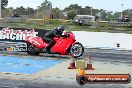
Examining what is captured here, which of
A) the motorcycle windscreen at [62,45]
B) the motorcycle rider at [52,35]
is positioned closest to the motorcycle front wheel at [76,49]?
the motorcycle windscreen at [62,45]

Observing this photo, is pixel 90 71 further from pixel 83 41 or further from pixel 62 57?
pixel 83 41

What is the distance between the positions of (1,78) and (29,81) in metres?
1.06

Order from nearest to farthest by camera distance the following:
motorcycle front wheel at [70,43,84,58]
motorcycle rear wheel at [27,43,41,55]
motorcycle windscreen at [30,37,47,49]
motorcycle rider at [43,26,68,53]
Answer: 1. motorcycle rider at [43,26,68,53]
2. motorcycle front wheel at [70,43,84,58]
3. motorcycle windscreen at [30,37,47,49]
4. motorcycle rear wheel at [27,43,41,55]

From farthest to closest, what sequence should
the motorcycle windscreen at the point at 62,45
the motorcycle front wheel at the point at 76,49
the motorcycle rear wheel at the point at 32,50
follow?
the motorcycle rear wheel at the point at 32,50
the motorcycle windscreen at the point at 62,45
the motorcycle front wheel at the point at 76,49

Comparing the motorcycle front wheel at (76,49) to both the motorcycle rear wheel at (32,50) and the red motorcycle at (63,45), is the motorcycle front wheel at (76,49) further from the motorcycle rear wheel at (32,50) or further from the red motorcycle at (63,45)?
the motorcycle rear wheel at (32,50)

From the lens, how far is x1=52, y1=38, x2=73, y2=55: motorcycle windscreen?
1947 centimetres

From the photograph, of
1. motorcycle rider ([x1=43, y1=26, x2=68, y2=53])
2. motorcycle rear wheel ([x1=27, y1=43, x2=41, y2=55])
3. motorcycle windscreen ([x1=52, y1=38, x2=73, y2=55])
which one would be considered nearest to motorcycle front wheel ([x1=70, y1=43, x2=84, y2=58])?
motorcycle windscreen ([x1=52, y1=38, x2=73, y2=55])

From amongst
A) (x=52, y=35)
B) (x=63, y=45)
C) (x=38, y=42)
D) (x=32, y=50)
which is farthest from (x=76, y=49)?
(x=32, y=50)

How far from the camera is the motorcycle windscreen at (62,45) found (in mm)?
19469

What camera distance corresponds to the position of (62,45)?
19.5 m

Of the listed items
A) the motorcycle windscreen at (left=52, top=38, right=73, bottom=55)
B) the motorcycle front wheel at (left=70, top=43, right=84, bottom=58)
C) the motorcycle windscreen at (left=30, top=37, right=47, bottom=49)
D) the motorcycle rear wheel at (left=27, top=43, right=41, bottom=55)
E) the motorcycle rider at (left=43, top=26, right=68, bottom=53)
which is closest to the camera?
the motorcycle rider at (left=43, top=26, right=68, bottom=53)

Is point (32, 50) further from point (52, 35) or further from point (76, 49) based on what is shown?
point (76, 49)

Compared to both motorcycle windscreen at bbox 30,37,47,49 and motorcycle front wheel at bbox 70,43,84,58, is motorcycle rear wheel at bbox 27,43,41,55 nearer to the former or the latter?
motorcycle windscreen at bbox 30,37,47,49

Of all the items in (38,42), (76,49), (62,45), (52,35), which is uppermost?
(52,35)
